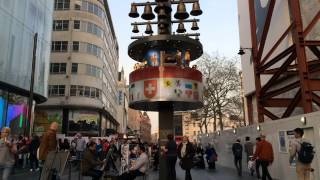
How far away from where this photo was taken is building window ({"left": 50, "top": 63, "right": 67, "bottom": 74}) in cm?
4722

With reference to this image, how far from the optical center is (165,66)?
52.0 ft

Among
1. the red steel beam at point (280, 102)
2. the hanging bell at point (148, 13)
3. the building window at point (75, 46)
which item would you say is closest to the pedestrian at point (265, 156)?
the hanging bell at point (148, 13)

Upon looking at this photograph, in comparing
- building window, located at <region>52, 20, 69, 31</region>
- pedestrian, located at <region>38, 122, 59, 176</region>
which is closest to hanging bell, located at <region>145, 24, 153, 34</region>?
pedestrian, located at <region>38, 122, 59, 176</region>

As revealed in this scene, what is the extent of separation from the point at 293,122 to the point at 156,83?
5940 millimetres

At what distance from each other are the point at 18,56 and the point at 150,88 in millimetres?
14688

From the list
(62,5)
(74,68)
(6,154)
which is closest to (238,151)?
(6,154)

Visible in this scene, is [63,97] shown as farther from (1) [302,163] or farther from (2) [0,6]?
(1) [302,163]

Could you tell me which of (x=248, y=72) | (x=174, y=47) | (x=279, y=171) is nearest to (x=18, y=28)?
(x=174, y=47)

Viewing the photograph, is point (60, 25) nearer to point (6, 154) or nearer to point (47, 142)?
point (47, 142)

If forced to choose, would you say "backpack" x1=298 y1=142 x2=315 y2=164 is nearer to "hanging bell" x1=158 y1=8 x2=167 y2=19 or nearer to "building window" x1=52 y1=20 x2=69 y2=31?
"hanging bell" x1=158 y1=8 x2=167 y2=19

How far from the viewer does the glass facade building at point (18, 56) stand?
958 inches

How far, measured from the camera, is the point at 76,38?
1889 inches

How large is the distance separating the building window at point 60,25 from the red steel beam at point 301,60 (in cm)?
3787

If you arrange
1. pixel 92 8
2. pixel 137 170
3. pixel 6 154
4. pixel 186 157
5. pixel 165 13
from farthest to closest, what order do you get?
1. pixel 92 8
2. pixel 165 13
3. pixel 186 157
4. pixel 137 170
5. pixel 6 154
